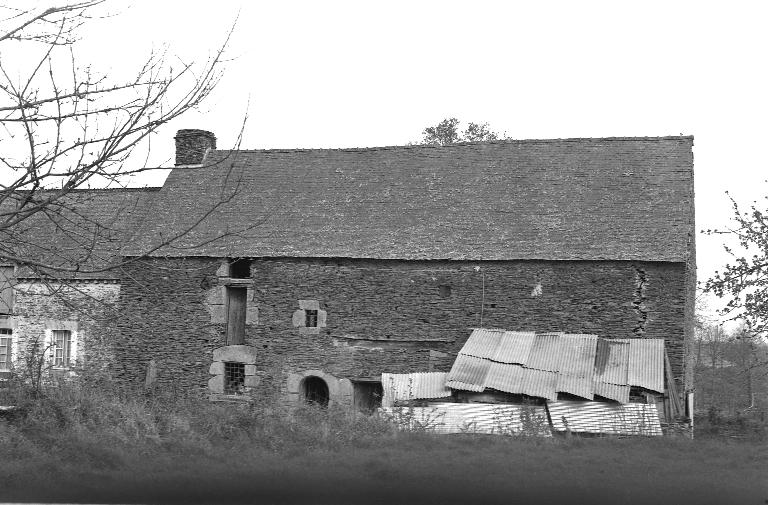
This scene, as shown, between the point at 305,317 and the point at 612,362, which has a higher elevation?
the point at 305,317

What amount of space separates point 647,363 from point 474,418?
378 centimetres

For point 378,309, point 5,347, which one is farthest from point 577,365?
point 5,347

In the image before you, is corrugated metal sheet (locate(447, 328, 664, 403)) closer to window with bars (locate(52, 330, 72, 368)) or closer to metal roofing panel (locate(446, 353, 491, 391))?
metal roofing panel (locate(446, 353, 491, 391))

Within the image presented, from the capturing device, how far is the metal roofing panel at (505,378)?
1767 cm

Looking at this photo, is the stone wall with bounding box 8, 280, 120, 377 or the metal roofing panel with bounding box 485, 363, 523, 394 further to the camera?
the stone wall with bounding box 8, 280, 120, 377

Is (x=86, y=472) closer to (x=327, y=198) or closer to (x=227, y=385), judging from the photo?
(x=227, y=385)

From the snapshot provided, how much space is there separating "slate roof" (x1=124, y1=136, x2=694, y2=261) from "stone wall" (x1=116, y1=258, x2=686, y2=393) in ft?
1.34

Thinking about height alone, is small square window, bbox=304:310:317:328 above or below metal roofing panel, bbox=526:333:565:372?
above

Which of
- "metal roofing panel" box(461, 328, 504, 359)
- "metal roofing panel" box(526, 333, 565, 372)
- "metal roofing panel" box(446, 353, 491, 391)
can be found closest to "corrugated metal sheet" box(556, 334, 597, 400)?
"metal roofing panel" box(526, 333, 565, 372)

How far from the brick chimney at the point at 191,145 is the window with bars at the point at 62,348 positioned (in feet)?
18.7

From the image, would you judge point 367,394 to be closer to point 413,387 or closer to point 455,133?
point 413,387

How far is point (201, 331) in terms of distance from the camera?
2200 centimetres

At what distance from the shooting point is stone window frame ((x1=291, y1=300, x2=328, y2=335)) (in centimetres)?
2120

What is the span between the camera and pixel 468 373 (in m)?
18.3
